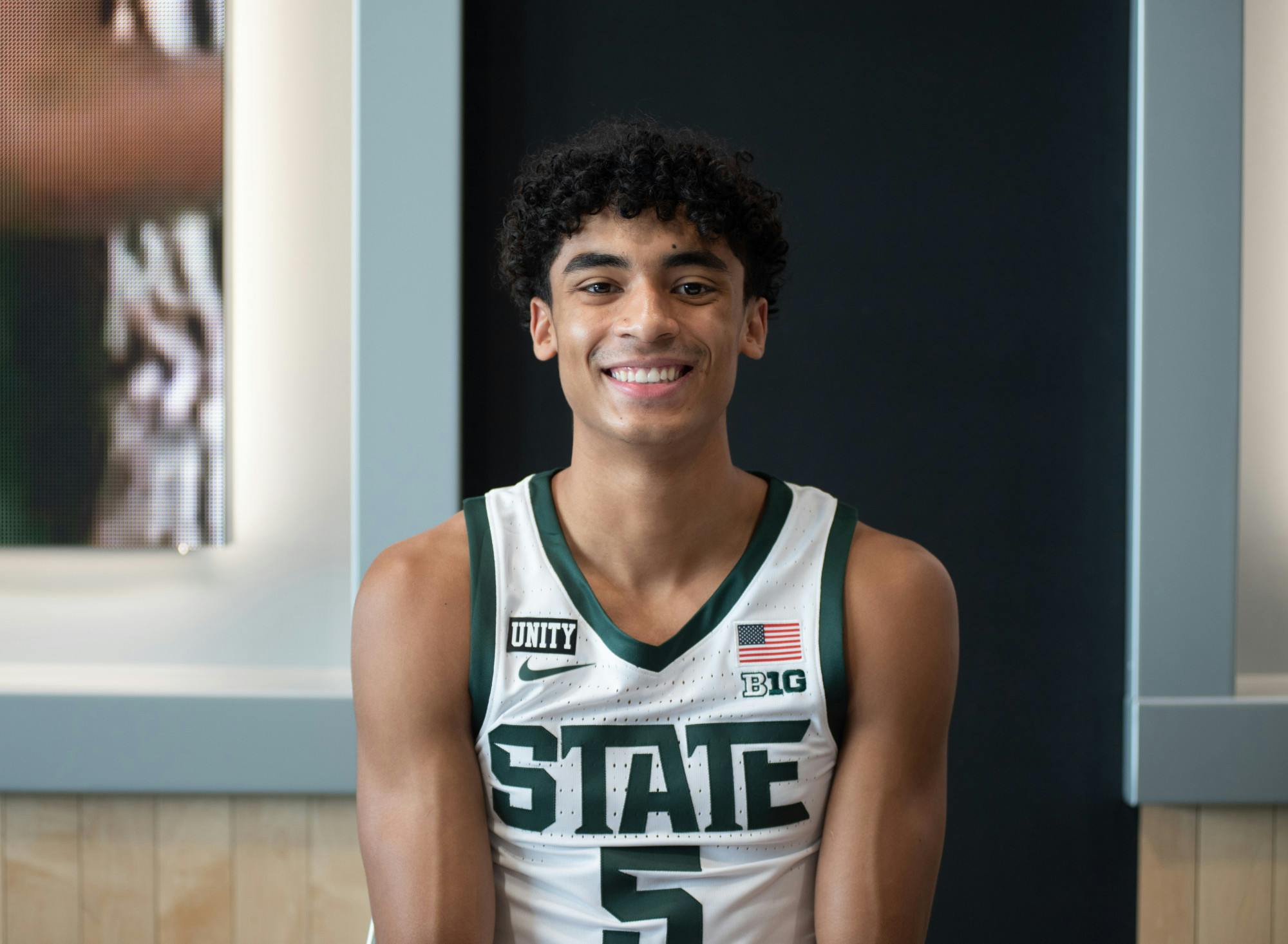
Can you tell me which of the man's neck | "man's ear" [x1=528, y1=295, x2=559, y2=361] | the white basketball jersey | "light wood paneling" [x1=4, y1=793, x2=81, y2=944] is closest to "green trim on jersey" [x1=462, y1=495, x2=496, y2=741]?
the white basketball jersey

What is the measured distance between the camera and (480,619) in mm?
1176

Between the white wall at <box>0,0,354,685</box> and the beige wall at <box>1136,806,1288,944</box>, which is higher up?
the white wall at <box>0,0,354,685</box>

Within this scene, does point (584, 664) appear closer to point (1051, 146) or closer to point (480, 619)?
point (480, 619)

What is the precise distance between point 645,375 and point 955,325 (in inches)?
35.2

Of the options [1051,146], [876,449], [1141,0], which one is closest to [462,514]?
[876,449]

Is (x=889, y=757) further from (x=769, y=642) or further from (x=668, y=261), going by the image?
(x=668, y=261)

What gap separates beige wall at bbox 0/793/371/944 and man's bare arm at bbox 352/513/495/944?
28.5 inches

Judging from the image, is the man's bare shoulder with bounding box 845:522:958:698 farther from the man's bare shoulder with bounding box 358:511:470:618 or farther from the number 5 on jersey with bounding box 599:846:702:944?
the man's bare shoulder with bounding box 358:511:470:618

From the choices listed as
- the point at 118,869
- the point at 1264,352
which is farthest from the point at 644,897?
the point at 1264,352

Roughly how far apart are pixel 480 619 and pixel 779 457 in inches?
32.2

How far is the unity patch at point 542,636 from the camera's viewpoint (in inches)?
46.2

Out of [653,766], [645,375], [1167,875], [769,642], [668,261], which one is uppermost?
[668,261]

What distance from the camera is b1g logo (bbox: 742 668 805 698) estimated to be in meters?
1.17

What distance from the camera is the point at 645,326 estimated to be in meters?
1.12
